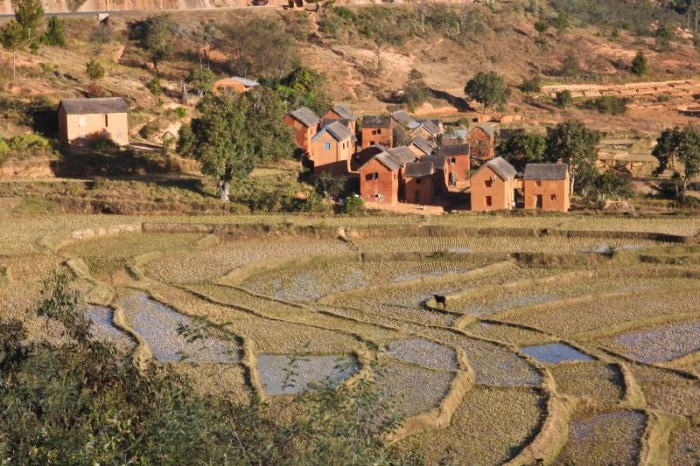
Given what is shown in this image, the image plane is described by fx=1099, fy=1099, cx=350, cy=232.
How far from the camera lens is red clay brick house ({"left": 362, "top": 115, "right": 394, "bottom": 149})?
5294 cm

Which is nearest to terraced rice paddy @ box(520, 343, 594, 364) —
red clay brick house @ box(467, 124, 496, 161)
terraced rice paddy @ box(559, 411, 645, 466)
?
terraced rice paddy @ box(559, 411, 645, 466)

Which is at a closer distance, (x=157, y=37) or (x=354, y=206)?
(x=354, y=206)

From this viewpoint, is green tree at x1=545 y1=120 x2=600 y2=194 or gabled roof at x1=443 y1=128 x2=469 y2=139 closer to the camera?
green tree at x1=545 y1=120 x2=600 y2=194

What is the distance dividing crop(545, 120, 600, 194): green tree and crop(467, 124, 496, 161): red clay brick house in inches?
287

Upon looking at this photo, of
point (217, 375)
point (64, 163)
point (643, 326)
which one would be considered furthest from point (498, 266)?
point (64, 163)

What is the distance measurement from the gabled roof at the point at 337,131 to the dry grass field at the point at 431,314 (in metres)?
11.2

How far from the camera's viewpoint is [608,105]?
69.5 m

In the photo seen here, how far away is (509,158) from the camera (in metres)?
48.8

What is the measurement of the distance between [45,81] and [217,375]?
34.6 meters

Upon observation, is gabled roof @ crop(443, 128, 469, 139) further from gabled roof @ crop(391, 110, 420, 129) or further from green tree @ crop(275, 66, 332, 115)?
green tree @ crop(275, 66, 332, 115)

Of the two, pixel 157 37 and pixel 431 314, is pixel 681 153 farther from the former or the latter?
pixel 157 37

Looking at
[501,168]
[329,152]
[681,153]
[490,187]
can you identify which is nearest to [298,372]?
[490,187]

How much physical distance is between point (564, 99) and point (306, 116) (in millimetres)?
22722

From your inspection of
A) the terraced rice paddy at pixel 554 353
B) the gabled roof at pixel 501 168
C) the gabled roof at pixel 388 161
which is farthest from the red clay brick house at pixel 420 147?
the terraced rice paddy at pixel 554 353
